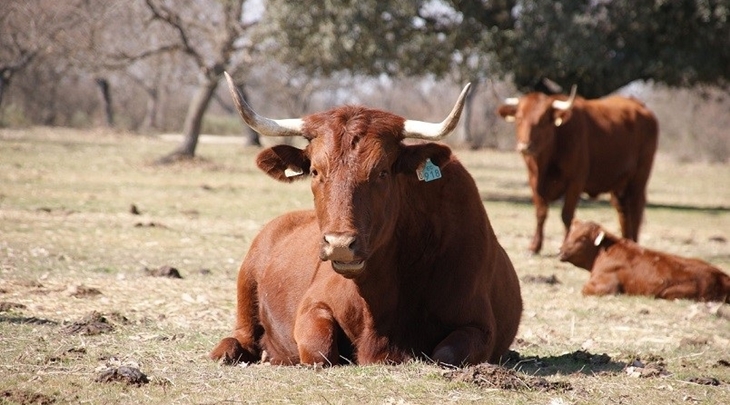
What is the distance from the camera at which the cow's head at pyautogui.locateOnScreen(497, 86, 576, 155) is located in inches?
589

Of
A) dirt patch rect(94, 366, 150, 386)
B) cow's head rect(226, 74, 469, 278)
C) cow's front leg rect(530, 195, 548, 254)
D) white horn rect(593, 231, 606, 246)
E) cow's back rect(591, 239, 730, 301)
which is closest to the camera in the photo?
dirt patch rect(94, 366, 150, 386)

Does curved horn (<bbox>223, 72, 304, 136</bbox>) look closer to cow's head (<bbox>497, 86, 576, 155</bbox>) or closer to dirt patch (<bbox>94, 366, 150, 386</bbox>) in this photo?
dirt patch (<bbox>94, 366, 150, 386</bbox>)

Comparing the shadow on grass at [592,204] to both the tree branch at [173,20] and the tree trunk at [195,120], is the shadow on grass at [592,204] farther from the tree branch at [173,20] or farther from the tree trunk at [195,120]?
the tree branch at [173,20]

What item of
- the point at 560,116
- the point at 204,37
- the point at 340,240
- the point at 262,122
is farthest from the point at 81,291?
the point at 204,37

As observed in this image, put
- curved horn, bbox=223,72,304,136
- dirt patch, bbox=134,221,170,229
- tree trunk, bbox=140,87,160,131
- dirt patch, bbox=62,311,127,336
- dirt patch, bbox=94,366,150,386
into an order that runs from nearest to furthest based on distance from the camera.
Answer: dirt patch, bbox=94,366,150,386
curved horn, bbox=223,72,304,136
dirt patch, bbox=62,311,127,336
dirt patch, bbox=134,221,170,229
tree trunk, bbox=140,87,160,131

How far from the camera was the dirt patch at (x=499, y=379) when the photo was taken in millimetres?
5469

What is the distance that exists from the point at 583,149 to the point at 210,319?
339 inches

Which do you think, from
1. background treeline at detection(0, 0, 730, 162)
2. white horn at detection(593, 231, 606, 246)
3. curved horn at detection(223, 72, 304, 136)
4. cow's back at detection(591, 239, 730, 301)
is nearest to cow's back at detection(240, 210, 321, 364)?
curved horn at detection(223, 72, 304, 136)

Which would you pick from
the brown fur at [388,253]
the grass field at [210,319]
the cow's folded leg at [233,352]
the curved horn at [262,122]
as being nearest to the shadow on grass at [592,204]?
the grass field at [210,319]

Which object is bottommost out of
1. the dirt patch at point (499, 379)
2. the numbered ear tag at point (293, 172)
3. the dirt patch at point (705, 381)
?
the dirt patch at point (705, 381)

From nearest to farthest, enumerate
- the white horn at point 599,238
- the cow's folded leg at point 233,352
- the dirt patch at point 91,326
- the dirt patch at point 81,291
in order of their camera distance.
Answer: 1. the cow's folded leg at point 233,352
2. the dirt patch at point 91,326
3. the dirt patch at point 81,291
4. the white horn at point 599,238

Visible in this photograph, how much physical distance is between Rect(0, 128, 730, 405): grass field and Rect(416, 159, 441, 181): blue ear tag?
45.1 inches

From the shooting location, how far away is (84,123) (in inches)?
2254

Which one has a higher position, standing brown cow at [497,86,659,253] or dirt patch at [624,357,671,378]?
standing brown cow at [497,86,659,253]
